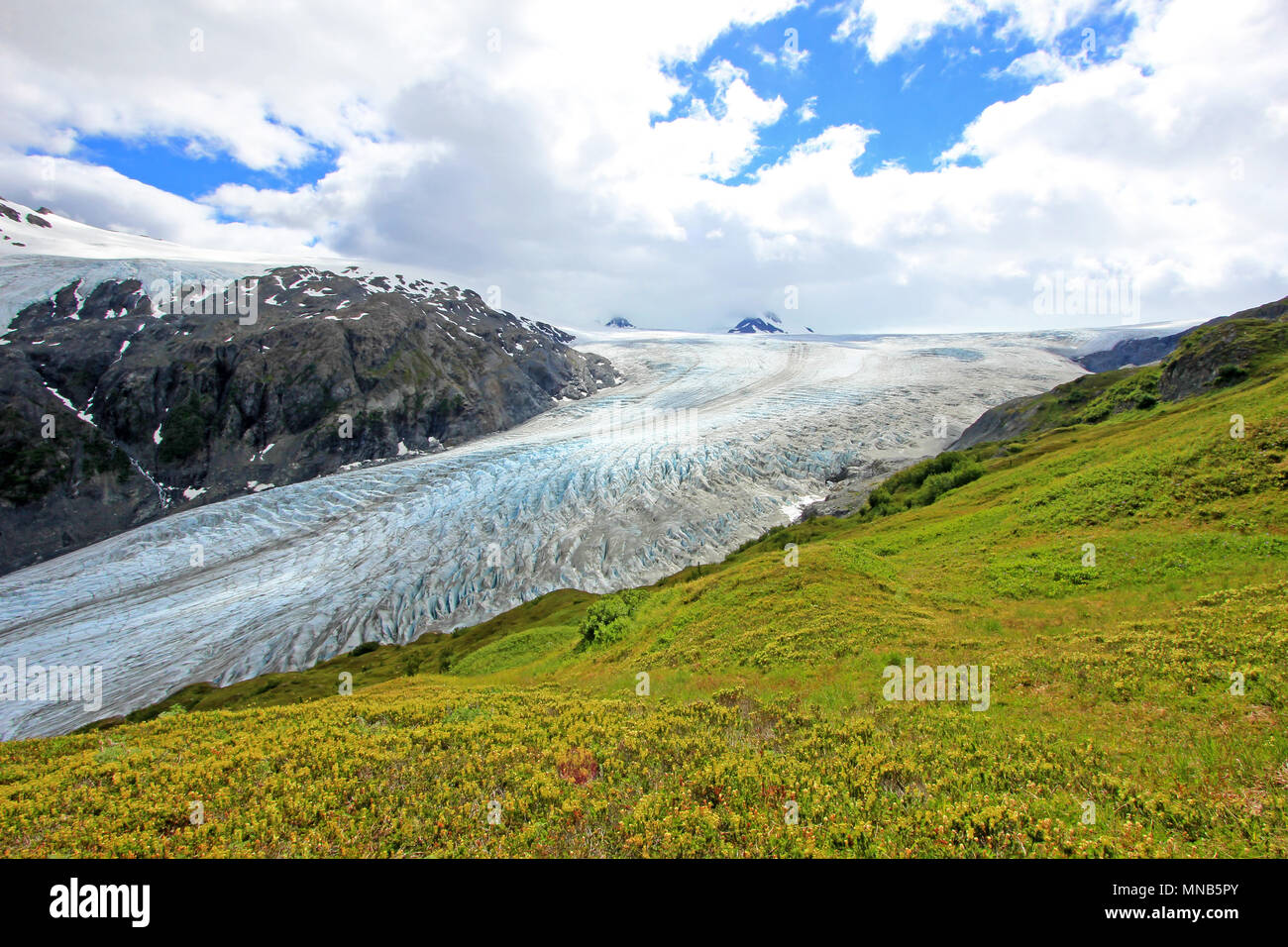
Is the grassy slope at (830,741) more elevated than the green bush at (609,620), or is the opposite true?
Result: the grassy slope at (830,741)

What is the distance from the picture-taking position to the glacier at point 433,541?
139 feet

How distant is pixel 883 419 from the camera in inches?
3152

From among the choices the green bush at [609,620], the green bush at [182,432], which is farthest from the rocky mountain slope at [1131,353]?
the green bush at [182,432]

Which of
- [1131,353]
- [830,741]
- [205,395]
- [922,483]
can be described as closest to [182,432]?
[205,395]

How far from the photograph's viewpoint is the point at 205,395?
94625mm

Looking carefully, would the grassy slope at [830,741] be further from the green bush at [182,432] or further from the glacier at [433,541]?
the green bush at [182,432]

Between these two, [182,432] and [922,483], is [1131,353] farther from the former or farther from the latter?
[182,432]

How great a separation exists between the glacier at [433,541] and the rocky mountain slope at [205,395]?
2036 cm

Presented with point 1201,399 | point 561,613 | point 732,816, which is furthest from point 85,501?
point 1201,399

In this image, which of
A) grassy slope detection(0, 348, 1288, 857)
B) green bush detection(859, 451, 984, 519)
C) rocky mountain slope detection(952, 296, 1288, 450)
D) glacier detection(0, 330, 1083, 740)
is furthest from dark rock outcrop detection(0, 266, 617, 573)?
grassy slope detection(0, 348, 1288, 857)

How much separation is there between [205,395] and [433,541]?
2786 inches

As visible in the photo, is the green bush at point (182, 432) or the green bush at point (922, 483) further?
the green bush at point (182, 432)

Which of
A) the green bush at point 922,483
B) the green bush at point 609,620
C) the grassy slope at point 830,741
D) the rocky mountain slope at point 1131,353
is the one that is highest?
the rocky mountain slope at point 1131,353
